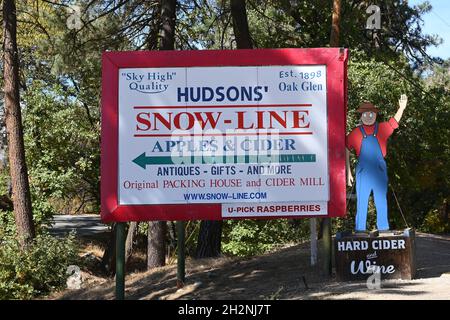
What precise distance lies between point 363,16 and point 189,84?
1343 centimetres

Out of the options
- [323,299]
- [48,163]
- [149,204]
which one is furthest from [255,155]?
[48,163]

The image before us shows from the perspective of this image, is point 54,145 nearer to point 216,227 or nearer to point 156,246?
point 156,246

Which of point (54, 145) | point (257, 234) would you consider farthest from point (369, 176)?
Answer: point (257, 234)

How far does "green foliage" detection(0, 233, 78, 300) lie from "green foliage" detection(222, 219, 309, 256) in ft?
32.5

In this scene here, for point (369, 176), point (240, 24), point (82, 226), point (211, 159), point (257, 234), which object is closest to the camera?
point (211, 159)

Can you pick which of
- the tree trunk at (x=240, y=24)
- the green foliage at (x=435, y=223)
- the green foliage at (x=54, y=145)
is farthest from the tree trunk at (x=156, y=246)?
the green foliage at (x=435, y=223)

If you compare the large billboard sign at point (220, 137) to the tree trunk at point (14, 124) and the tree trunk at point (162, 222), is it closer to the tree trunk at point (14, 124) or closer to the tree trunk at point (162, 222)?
the tree trunk at point (162, 222)

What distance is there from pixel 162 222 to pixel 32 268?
3.14 m

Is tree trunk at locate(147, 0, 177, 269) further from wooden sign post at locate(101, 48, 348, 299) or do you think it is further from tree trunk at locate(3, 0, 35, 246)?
wooden sign post at locate(101, 48, 348, 299)

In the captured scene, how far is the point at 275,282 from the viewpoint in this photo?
1044cm

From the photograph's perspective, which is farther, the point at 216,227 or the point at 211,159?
the point at 216,227

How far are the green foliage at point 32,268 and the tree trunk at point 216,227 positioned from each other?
3337 mm

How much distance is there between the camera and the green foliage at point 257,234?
2570cm

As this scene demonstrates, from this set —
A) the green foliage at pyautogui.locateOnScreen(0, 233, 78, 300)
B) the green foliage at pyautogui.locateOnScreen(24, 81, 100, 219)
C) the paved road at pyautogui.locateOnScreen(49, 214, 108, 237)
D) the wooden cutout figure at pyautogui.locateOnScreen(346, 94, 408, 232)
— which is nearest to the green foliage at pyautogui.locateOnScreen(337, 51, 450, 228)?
the wooden cutout figure at pyautogui.locateOnScreen(346, 94, 408, 232)
